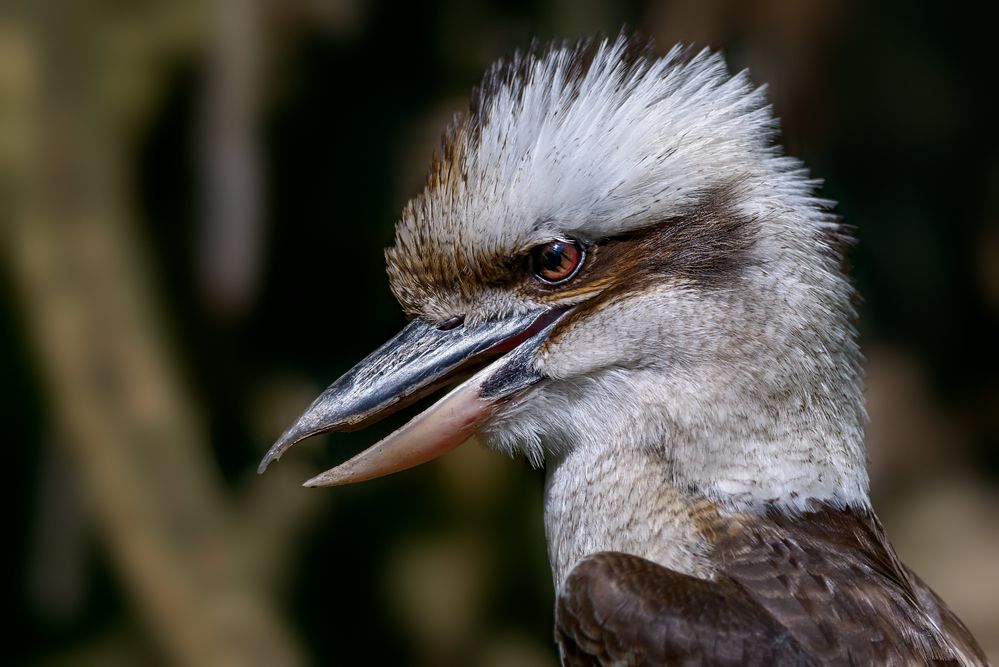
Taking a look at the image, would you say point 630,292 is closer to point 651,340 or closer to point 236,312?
point 651,340

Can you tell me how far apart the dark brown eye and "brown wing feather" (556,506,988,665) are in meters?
0.36

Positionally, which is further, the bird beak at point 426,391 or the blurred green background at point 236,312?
the blurred green background at point 236,312

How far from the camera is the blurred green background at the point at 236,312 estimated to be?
10.2 feet

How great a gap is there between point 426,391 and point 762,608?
20.3 inches

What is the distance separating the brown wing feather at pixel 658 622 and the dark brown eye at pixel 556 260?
363 mm

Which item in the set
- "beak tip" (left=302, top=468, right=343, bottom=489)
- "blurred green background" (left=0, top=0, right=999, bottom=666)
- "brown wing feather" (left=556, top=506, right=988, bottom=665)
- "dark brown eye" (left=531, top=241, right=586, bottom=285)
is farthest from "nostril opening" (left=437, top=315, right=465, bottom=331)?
"blurred green background" (left=0, top=0, right=999, bottom=666)

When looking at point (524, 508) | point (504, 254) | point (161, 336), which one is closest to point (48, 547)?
point (161, 336)

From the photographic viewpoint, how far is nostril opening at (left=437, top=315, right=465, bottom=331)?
4.98ft

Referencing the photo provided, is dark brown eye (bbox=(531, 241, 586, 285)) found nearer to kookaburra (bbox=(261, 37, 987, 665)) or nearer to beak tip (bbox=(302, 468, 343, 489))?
kookaburra (bbox=(261, 37, 987, 665))

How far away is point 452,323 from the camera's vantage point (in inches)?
59.9

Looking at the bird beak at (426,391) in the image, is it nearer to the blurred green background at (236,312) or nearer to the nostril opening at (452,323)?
the nostril opening at (452,323)

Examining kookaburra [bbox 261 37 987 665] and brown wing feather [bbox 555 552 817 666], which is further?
kookaburra [bbox 261 37 987 665]

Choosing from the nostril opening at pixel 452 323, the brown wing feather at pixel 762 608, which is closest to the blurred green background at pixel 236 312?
the nostril opening at pixel 452 323

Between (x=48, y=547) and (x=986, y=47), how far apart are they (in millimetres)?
3658
